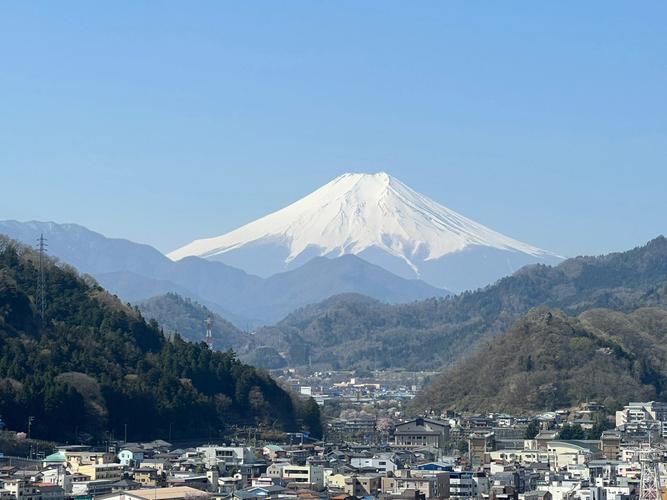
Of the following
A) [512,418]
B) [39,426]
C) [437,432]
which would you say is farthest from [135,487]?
[512,418]

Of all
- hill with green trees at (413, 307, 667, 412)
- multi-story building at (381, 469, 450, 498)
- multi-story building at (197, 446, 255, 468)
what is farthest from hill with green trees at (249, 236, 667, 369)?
multi-story building at (381, 469, 450, 498)

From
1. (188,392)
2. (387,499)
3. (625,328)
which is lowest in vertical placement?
(387,499)

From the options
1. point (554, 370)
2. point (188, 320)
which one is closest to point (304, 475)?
point (554, 370)

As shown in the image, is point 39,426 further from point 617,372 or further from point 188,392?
point 617,372

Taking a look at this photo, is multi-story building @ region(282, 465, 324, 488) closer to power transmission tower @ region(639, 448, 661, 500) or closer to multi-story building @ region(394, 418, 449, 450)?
power transmission tower @ region(639, 448, 661, 500)

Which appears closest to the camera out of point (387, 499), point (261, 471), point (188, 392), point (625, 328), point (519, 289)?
point (387, 499)

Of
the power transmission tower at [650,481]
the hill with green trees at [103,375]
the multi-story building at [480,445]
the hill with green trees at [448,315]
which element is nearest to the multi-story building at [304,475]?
the power transmission tower at [650,481]
